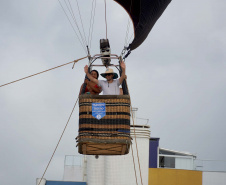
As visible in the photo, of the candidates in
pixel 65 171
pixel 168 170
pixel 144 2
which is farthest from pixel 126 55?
pixel 65 171

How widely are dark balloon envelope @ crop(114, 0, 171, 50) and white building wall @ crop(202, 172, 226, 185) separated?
1528 cm

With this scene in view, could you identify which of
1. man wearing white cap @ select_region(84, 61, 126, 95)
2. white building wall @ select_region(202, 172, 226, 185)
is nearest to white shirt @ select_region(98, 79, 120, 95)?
man wearing white cap @ select_region(84, 61, 126, 95)

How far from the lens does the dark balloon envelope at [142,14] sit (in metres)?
14.1

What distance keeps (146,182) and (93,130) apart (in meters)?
17.2

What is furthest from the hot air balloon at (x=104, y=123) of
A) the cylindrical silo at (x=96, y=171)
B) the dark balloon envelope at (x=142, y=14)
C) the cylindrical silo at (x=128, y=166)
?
the cylindrical silo at (x=96, y=171)

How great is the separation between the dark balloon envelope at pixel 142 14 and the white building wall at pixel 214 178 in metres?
15.3

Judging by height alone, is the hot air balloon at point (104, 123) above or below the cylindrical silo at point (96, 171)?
above

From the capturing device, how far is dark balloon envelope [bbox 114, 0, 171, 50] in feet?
46.2

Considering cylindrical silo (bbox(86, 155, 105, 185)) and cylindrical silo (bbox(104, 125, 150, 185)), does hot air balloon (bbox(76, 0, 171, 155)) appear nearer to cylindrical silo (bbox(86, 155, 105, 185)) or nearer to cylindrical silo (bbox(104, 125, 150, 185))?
cylindrical silo (bbox(104, 125, 150, 185))

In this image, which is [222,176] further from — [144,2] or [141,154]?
[144,2]

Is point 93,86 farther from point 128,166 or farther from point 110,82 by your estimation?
point 128,166

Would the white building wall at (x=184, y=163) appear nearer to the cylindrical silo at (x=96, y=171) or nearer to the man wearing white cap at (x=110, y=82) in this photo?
the cylindrical silo at (x=96, y=171)

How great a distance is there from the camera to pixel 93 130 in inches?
443

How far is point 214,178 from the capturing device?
29.2m
